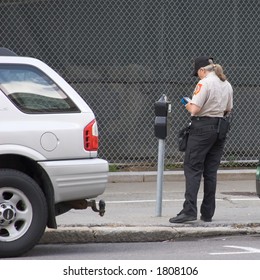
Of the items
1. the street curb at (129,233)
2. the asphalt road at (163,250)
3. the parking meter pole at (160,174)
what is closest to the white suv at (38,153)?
the asphalt road at (163,250)

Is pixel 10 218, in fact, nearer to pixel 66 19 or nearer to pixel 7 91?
pixel 7 91

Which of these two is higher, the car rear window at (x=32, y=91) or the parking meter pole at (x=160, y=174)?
the car rear window at (x=32, y=91)

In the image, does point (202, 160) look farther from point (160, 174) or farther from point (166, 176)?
point (166, 176)

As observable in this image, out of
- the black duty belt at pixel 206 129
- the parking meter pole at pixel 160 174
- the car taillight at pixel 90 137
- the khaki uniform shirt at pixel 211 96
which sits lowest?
the parking meter pole at pixel 160 174

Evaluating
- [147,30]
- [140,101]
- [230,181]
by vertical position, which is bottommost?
[230,181]

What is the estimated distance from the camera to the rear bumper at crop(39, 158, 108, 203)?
8.60m

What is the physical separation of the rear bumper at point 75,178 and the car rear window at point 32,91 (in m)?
0.51

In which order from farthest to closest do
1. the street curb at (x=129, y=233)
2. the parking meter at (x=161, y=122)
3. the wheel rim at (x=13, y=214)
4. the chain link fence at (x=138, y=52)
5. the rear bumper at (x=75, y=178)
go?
1. the chain link fence at (x=138, y=52)
2. the parking meter at (x=161, y=122)
3. the street curb at (x=129, y=233)
4. the rear bumper at (x=75, y=178)
5. the wheel rim at (x=13, y=214)

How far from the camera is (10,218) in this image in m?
8.43

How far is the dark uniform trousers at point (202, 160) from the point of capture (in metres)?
10.3

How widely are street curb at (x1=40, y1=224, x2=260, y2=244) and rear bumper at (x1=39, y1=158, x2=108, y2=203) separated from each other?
1176 millimetres

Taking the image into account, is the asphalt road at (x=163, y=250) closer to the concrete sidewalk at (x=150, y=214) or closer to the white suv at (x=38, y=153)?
the concrete sidewalk at (x=150, y=214)
